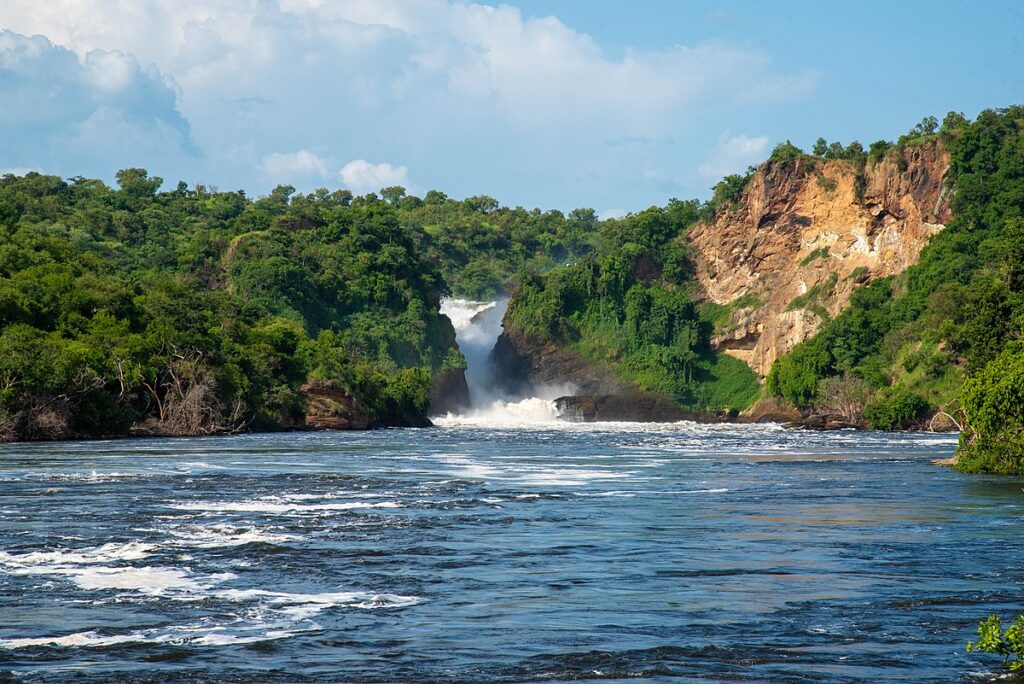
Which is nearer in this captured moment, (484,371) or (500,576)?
(500,576)

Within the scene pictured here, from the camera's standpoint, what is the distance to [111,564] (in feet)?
68.3

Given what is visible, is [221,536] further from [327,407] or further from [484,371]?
[484,371]

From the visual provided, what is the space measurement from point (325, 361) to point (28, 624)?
71394mm

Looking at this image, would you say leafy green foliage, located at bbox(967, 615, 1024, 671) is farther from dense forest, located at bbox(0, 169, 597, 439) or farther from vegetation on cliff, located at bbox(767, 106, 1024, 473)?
vegetation on cliff, located at bbox(767, 106, 1024, 473)

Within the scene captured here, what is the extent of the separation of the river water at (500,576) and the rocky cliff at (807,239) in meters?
78.9

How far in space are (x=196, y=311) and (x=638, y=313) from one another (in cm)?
6382

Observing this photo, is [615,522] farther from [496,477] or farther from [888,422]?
[888,422]

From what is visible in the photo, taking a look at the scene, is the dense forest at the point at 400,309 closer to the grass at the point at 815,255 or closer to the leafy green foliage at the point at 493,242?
the leafy green foliage at the point at 493,242

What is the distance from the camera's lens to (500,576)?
784 inches

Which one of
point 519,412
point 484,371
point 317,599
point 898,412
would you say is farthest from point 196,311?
point 317,599

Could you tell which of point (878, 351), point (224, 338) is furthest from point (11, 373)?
point (878, 351)

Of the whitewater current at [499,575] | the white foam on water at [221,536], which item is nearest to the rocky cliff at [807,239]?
the whitewater current at [499,575]

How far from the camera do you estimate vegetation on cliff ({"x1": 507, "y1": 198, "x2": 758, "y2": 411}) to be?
426 ft

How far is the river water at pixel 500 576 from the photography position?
14.3 m
